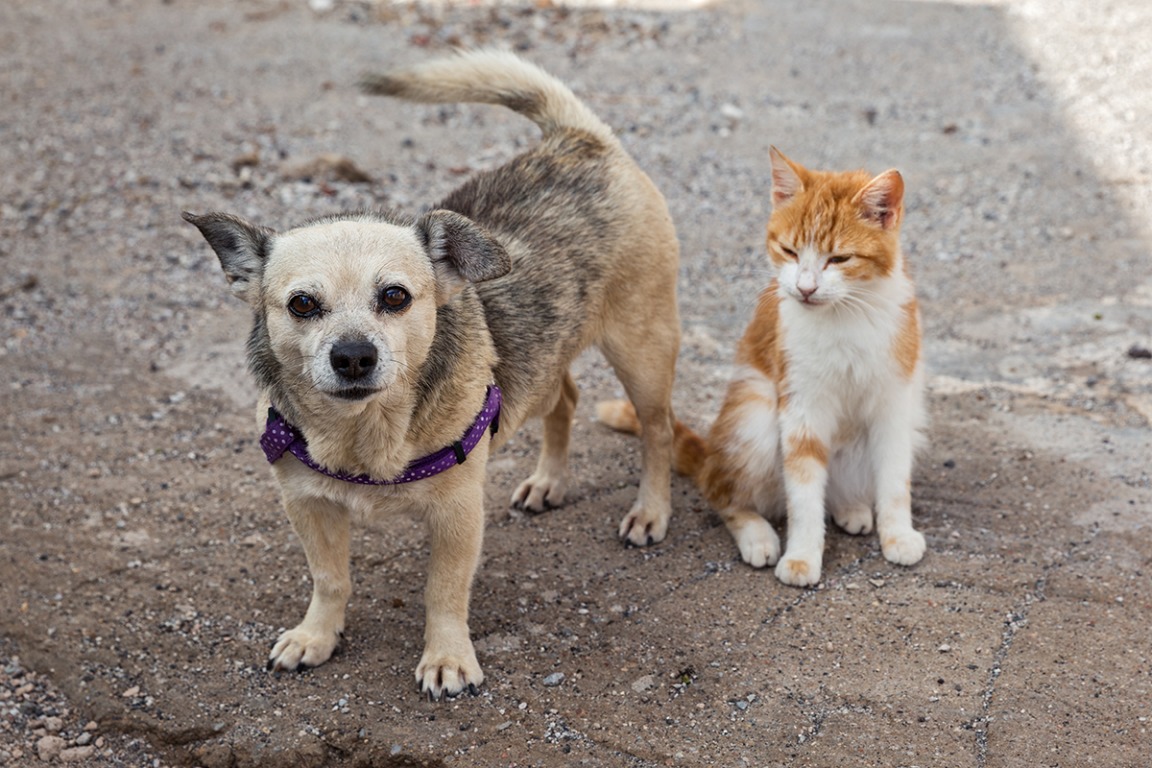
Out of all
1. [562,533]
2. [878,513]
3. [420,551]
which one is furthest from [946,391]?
[420,551]

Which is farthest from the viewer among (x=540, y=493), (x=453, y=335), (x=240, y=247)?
(x=540, y=493)

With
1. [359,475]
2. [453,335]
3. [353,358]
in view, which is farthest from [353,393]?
[453,335]

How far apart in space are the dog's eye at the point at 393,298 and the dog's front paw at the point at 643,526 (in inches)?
61.9

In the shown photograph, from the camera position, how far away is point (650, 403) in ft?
14.8

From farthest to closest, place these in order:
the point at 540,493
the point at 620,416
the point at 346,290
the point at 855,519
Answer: the point at 620,416 → the point at 540,493 → the point at 855,519 → the point at 346,290

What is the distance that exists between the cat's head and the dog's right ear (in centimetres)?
171

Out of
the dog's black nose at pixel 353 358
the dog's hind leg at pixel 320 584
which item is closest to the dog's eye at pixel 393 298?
the dog's black nose at pixel 353 358

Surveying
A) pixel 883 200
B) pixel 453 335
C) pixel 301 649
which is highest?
pixel 883 200

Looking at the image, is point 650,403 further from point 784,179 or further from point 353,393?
point 353,393

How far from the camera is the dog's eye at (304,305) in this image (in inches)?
127

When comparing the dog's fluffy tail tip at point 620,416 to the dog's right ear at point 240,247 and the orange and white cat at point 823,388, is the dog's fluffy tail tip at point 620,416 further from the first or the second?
the dog's right ear at point 240,247

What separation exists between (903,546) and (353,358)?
2106 mm

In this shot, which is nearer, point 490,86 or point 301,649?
point 301,649

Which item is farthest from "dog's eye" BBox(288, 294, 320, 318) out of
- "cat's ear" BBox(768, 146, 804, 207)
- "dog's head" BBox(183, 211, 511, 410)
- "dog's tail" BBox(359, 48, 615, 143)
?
"cat's ear" BBox(768, 146, 804, 207)
